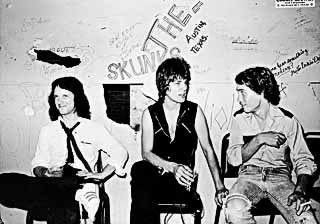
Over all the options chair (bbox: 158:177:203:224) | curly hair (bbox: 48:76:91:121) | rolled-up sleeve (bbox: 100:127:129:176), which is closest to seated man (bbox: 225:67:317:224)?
chair (bbox: 158:177:203:224)

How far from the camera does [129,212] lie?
6.18 feet

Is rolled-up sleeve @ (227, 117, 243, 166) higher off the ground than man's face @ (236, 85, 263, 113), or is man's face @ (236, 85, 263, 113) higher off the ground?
man's face @ (236, 85, 263, 113)

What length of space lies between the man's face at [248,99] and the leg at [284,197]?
0.26m

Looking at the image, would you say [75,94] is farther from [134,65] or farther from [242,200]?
[242,200]

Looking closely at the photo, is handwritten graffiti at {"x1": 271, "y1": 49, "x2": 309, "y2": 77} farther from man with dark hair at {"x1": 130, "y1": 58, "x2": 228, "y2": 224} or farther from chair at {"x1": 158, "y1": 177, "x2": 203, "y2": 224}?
chair at {"x1": 158, "y1": 177, "x2": 203, "y2": 224}

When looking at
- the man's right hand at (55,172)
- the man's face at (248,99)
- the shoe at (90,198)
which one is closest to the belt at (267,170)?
the man's face at (248,99)

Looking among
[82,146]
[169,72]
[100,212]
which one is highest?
[169,72]

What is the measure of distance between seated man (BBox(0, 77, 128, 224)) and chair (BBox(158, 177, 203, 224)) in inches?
8.7

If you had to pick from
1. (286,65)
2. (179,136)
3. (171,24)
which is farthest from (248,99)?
(171,24)

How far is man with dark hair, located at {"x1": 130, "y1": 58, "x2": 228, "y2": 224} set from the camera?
1857mm

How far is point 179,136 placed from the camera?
6.15ft

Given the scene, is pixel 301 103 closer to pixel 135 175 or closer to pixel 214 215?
pixel 214 215

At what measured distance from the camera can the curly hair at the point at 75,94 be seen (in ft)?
6.22

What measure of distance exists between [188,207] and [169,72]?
51cm
